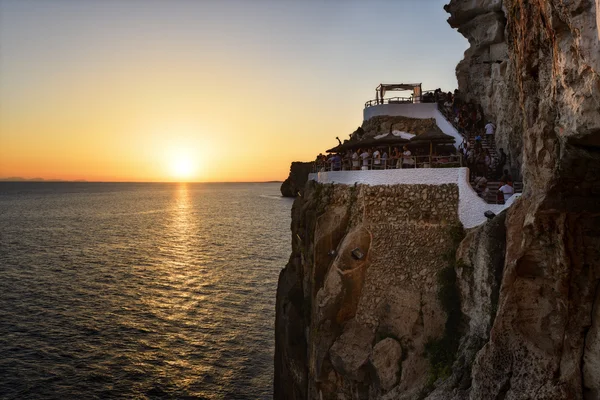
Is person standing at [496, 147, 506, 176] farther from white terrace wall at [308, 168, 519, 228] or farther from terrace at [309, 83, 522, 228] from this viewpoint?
white terrace wall at [308, 168, 519, 228]

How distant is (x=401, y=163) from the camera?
67.7 ft

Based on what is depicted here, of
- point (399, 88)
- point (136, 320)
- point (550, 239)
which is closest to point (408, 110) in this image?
point (399, 88)

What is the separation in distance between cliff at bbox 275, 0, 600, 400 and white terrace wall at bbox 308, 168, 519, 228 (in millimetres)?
397

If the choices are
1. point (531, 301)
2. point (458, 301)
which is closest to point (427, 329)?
point (458, 301)

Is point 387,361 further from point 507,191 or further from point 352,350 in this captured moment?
point 507,191

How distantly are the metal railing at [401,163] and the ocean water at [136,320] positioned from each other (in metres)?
15.3

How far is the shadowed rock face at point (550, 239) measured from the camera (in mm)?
8242

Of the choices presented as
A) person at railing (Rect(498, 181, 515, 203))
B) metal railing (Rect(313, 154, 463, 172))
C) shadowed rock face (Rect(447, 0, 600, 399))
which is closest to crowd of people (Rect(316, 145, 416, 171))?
metal railing (Rect(313, 154, 463, 172))

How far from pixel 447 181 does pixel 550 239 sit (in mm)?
7947

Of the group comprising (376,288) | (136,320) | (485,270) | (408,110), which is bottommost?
(136,320)

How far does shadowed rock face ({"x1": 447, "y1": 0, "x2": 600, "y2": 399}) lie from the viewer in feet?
27.0

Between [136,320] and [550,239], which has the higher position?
[550,239]

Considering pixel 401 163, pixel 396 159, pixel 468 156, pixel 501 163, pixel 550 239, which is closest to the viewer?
pixel 550 239

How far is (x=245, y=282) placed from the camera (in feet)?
151
